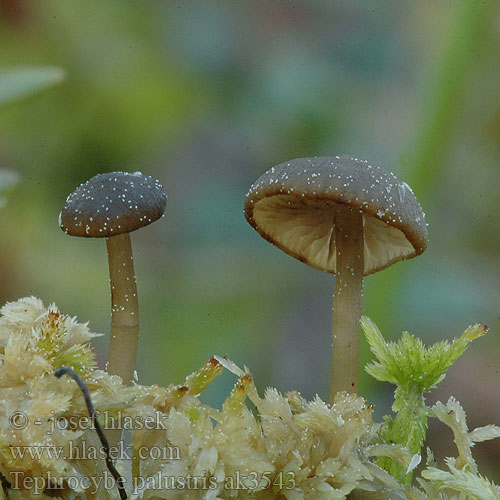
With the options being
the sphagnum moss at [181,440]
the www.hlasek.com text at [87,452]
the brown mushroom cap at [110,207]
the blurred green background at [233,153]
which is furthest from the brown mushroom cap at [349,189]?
the blurred green background at [233,153]

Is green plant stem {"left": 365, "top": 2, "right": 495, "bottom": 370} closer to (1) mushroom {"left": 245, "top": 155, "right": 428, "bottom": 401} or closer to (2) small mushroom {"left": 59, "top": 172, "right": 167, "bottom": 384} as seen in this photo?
(1) mushroom {"left": 245, "top": 155, "right": 428, "bottom": 401}

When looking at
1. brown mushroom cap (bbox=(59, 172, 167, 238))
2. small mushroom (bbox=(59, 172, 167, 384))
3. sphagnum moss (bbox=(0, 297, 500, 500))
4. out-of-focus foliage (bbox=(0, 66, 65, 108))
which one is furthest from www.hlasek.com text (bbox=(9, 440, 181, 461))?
out-of-focus foliage (bbox=(0, 66, 65, 108))

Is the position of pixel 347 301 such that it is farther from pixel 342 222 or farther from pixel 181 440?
pixel 181 440

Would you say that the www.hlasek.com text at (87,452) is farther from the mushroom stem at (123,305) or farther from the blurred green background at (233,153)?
the blurred green background at (233,153)

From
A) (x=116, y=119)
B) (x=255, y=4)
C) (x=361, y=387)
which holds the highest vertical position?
(x=255, y=4)

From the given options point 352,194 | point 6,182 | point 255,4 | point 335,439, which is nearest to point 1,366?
point 6,182

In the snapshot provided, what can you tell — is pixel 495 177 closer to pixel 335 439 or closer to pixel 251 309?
pixel 251 309
